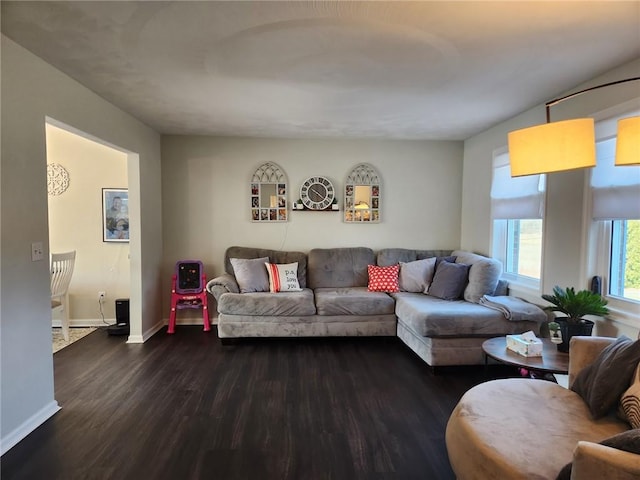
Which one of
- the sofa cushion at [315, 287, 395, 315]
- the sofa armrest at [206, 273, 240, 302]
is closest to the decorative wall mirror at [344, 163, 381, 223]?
the sofa cushion at [315, 287, 395, 315]

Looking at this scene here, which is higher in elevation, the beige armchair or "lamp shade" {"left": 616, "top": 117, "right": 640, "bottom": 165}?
"lamp shade" {"left": 616, "top": 117, "right": 640, "bottom": 165}

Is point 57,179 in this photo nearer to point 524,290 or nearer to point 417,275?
point 417,275

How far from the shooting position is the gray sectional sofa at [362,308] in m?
3.14

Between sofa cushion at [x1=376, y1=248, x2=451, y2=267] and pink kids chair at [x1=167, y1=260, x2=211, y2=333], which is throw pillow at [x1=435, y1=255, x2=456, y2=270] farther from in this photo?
pink kids chair at [x1=167, y1=260, x2=211, y2=333]

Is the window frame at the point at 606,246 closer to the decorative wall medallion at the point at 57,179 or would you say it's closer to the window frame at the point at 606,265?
the window frame at the point at 606,265

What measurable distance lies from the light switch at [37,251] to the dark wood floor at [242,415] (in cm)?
107

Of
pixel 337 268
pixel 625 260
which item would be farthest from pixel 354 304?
pixel 625 260

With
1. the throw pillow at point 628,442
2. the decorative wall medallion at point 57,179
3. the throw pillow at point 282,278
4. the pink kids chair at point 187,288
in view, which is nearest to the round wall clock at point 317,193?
the throw pillow at point 282,278

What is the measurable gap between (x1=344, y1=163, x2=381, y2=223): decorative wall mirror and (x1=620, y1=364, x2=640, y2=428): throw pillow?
342 centimetres

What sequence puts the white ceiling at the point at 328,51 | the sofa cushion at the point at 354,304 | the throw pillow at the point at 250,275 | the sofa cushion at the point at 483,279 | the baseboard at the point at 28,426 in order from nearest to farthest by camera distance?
the white ceiling at the point at 328,51, the baseboard at the point at 28,426, the sofa cushion at the point at 483,279, the sofa cushion at the point at 354,304, the throw pillow at the point at 250,275

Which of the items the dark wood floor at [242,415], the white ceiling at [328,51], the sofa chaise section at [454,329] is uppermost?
the white ceiling at [328,51]

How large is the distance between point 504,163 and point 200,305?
384cm

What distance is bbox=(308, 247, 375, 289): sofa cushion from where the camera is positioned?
177 inches

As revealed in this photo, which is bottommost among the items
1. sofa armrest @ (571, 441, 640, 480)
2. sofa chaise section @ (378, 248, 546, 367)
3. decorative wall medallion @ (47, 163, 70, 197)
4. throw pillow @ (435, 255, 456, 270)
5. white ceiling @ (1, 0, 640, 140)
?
sofa chaise section @ (378, 248, 546, 367)
